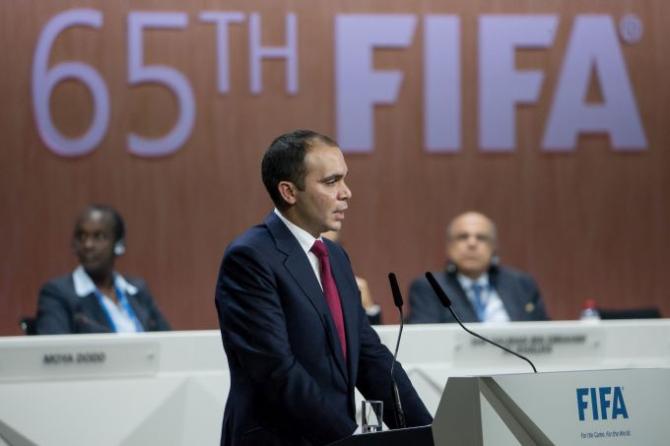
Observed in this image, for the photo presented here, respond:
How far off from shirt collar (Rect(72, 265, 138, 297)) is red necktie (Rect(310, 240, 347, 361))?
237 cm

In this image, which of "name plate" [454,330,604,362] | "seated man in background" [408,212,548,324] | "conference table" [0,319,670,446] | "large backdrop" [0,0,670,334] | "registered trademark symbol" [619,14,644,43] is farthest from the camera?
"registered trademark symbol" [619,14,644,43]

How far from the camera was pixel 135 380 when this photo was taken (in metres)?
3.52

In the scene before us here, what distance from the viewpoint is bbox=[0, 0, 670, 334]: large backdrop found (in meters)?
6.63

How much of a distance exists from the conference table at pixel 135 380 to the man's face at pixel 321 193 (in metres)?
0.92

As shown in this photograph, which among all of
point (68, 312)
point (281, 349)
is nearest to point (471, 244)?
point (68, 312)

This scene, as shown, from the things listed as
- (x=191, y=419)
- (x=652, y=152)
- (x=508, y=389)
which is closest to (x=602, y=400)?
(x=508, y=389)

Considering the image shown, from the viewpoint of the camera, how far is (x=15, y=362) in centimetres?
348

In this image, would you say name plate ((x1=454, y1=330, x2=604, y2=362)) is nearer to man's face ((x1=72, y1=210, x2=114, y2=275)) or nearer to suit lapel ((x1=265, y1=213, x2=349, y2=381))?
suit lapel ((x1=265, y1=213, x2=349, y2=381))

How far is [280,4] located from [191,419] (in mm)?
3775

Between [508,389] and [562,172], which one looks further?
[562,172]

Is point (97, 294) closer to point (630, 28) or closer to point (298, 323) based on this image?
point (298, 323)

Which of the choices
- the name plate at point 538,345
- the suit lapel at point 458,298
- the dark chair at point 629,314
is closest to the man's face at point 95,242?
the suit lapel at point 458,298

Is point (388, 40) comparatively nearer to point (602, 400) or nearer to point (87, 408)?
point (87, 408)

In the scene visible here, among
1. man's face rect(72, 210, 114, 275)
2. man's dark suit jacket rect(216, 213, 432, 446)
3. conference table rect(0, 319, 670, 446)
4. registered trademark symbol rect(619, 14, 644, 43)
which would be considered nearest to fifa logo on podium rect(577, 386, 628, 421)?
man's dark suit jacket rect(216, 213, 432, 446)
